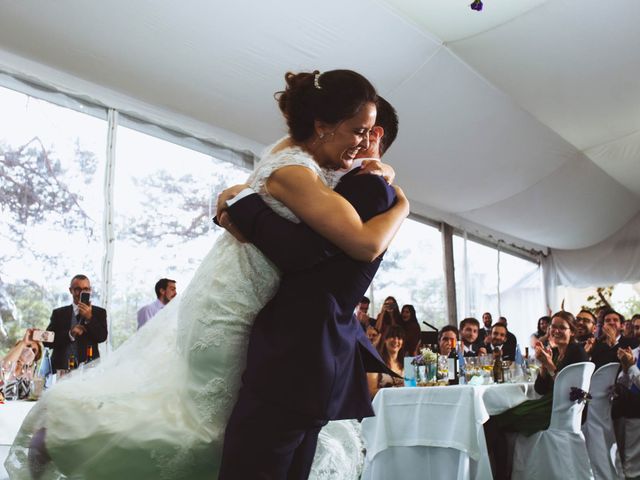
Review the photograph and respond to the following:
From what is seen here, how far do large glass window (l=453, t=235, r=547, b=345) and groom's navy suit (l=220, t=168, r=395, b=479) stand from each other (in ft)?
30.7

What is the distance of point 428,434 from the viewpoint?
3592 millimetres

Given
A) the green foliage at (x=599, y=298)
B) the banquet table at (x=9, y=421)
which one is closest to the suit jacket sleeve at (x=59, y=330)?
the banquet table at (x=9, y=421)

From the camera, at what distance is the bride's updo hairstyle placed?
1333 millimetres

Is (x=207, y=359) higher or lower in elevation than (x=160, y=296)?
lower

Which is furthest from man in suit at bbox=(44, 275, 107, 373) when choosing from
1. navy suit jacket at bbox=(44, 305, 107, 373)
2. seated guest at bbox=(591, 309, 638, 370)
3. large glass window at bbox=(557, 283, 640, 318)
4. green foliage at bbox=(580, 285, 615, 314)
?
green foliage at bbox=(580, 285, 615, 314)

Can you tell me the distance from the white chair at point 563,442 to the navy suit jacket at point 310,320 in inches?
116

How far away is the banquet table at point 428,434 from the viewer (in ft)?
11.3

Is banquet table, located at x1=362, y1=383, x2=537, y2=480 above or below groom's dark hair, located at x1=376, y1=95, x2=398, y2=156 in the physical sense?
below

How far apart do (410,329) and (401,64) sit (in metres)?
2.84

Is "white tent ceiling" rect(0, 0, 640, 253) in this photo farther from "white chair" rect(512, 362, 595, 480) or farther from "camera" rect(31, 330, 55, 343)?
"white chair" rect(512, 362, 595, 480)

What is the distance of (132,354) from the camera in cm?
146

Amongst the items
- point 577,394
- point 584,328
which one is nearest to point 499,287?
point 584,328

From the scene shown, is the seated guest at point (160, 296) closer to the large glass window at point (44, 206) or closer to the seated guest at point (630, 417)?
the large glass window at point (44, 206)

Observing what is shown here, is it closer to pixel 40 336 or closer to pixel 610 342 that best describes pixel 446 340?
pixel 610 342
